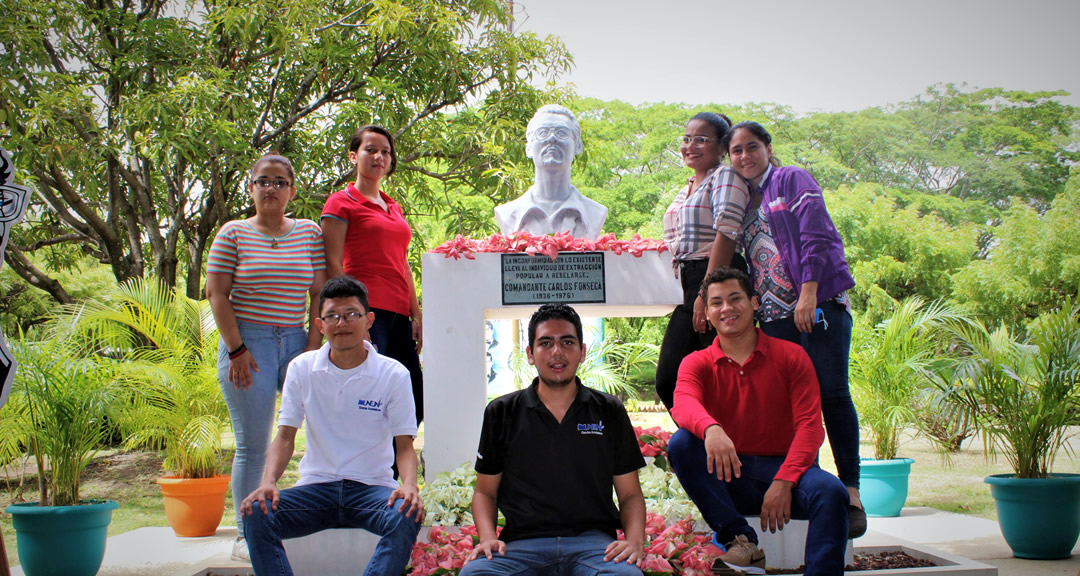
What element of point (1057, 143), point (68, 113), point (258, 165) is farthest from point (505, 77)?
point (1057, 143)

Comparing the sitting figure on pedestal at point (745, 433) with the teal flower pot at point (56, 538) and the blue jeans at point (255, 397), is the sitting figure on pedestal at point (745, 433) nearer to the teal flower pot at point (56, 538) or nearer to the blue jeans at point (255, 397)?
the blue jeans at point (255, 397)

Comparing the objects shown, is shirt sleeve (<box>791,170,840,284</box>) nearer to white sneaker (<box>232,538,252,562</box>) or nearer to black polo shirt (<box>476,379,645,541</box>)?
black polo shirt (<box>476,379,645,541</box>)

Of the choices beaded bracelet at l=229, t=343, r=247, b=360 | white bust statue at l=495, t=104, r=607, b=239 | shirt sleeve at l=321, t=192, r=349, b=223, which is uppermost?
white bust statue at l=495, t=104, r=607, b=239

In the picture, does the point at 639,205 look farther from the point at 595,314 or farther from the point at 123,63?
the point at 595,314

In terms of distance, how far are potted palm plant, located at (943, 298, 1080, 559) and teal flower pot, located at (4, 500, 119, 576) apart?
193 inches

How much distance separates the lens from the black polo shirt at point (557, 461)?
2.96 metres

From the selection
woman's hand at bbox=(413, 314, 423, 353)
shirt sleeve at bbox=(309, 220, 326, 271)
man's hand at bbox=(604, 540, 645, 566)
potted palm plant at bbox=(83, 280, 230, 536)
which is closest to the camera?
man's hand at bbox=(604, 540, 645, 566)

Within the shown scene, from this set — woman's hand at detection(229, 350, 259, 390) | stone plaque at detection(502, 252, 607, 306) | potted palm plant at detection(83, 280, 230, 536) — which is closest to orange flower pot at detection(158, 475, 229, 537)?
potted palm plant at detection(83, 280, 230, 536)

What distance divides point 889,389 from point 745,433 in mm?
3262

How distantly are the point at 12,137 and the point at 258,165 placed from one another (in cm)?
541

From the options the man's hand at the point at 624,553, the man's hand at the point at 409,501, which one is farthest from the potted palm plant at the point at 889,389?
the man's hand at the point at 409,501

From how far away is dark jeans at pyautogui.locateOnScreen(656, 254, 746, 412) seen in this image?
399 centimetres

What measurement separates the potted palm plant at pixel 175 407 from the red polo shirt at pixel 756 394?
12.0 ft

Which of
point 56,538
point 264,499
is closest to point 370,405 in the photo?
point 264,499
